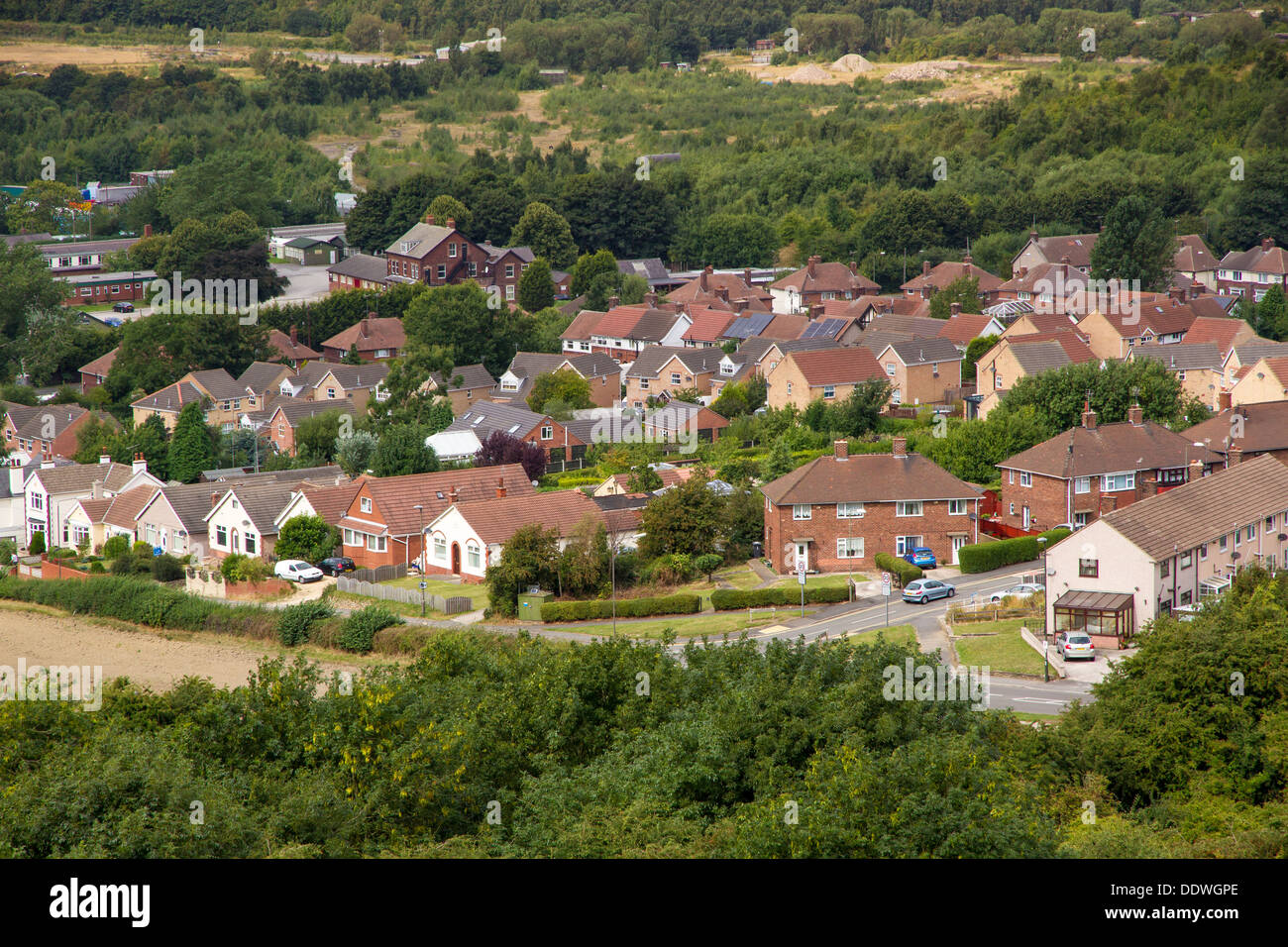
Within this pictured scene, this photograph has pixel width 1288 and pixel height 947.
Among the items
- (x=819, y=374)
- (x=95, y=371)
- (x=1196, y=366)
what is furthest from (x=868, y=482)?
(x=95, y=371)

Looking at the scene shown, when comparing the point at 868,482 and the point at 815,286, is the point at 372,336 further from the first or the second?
the point at 868,482

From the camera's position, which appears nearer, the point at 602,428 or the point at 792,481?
the point at 792,481

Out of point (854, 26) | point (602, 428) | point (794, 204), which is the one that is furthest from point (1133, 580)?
point (854, 26)

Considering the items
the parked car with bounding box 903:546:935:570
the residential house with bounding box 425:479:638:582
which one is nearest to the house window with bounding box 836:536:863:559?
the parked car with bounding box 903:546:935:570

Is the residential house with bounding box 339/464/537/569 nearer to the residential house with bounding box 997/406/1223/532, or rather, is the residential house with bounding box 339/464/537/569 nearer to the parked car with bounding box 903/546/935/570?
the parked car with bounding box 903/546/935/570

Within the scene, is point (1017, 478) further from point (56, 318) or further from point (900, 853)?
point (56, 318)

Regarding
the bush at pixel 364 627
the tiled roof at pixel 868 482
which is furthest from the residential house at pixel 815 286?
the bush at pixel 364 627
